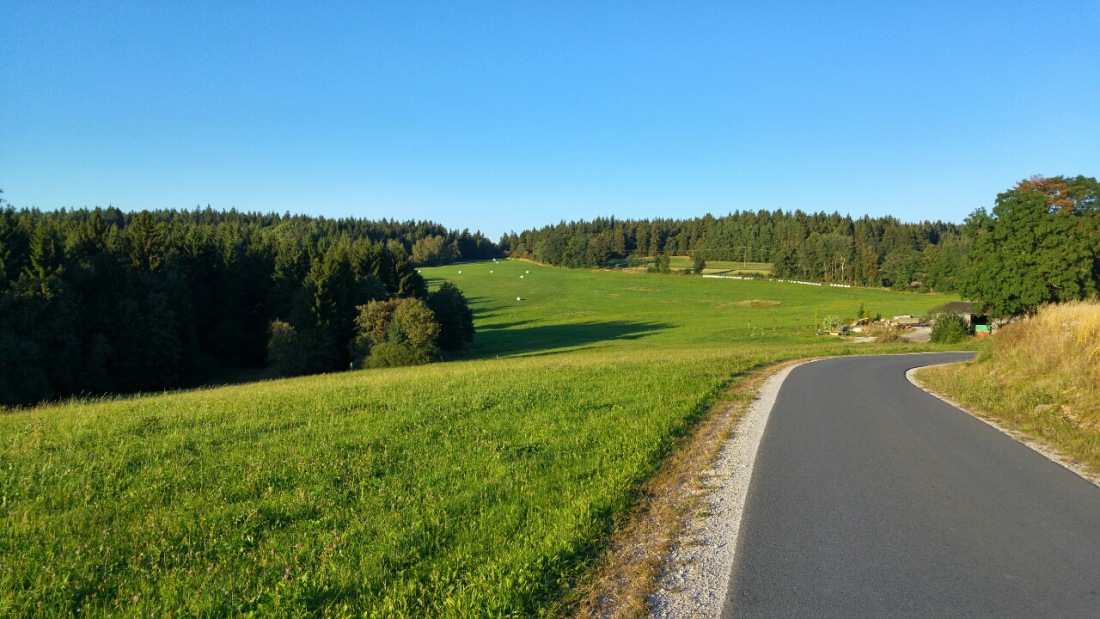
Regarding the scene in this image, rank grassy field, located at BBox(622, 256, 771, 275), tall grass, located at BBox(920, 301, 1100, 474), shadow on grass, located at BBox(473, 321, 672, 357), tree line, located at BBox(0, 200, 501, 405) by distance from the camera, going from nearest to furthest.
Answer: tall grass, located at BBox(920, 301, 1100, 474)
tree line, located at BBox(0, 200, 501, 405)
shadow on grass, located at BBox(473, 321, 672, 357)
grassy field, located at BBox(622, 256, 771, 275)

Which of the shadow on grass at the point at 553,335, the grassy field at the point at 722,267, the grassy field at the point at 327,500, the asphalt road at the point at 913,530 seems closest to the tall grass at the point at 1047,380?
the asphalt road at the point at 913,530

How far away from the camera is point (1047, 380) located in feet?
40.8

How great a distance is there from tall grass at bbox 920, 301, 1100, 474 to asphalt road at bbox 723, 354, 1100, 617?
2.92ft

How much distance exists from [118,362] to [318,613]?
4593cm

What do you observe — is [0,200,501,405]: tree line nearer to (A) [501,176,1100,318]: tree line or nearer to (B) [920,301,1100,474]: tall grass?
(B) [920,301,1100,474]: tall grass

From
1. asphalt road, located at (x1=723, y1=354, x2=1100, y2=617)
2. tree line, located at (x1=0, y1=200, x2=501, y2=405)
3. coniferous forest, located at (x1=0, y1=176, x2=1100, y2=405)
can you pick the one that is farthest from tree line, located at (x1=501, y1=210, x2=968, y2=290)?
asphalt road, located at (x1=723, y1=354, x2=1100, y2=617)

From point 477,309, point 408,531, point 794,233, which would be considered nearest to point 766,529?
point 408,531

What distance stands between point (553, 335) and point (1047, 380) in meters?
55.1

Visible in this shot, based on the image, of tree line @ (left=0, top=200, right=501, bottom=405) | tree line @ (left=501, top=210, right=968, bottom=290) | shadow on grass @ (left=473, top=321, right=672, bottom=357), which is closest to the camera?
tree line @ (left=0, top=200, right=501, bottom=405)

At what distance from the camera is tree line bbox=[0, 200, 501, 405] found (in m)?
34.8

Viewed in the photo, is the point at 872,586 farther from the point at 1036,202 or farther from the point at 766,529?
the point at 1036,202

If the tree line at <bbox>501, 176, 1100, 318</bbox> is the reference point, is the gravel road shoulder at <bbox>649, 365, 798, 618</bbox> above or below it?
below

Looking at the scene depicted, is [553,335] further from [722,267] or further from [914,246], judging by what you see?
[914,246]

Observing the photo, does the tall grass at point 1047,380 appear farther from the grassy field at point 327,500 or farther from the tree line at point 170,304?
the tree line at point 170,304
